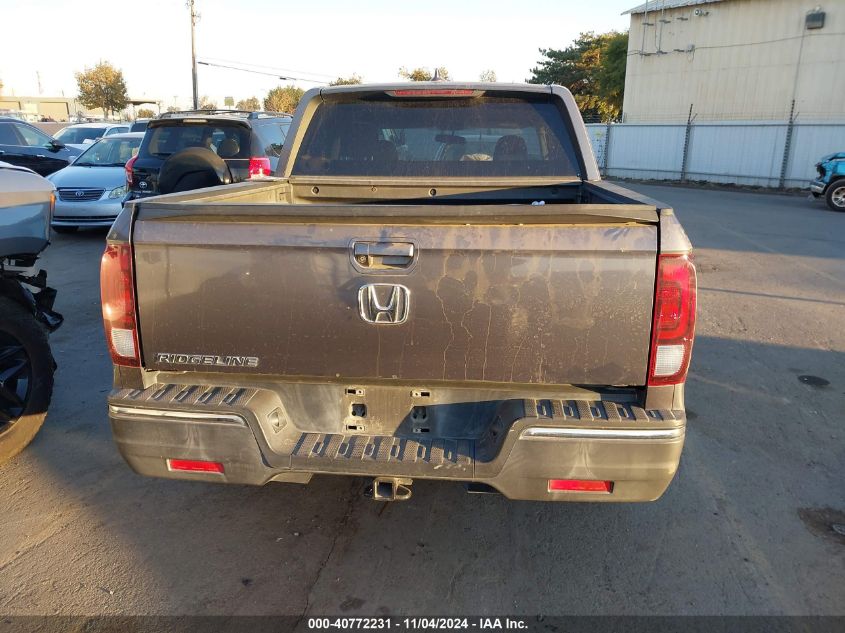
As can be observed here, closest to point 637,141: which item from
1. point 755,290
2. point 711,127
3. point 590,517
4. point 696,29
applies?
point 711,127

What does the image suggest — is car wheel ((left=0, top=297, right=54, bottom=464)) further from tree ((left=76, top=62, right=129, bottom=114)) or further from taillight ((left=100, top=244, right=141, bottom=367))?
tree ((left=76, top=62, right=129, bottom=114))

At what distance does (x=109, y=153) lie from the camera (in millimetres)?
12609

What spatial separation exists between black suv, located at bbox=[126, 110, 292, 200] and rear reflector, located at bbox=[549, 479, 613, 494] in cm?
716

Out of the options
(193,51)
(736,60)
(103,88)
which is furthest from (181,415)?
(103,88)

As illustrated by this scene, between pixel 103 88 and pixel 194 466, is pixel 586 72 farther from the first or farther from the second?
pixel 194 466

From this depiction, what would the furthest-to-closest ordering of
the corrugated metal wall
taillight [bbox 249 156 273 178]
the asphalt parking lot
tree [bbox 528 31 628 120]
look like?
1. tree [bbox 528 31 628 120]
2. the corrugated metal wall
3. taillight [bbox 249 156 273 178]
4. the asphalt parking lot

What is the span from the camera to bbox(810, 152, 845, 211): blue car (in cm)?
1647

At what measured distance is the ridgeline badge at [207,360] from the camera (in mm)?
2814

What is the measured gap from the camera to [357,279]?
104 inches

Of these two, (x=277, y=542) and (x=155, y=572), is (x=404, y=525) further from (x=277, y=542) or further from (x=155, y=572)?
(x=155, y=572)

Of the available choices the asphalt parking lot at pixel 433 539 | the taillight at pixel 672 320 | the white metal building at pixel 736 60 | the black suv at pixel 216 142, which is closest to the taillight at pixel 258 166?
the black suv at pixel 216 142

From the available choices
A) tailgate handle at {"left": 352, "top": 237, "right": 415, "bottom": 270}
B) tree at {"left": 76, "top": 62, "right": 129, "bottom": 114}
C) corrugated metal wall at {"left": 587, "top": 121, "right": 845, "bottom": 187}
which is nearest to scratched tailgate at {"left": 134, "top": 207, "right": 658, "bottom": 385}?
tailgate handle at {"left": 352, "top": 237, "right": 415, "bottom": 270}

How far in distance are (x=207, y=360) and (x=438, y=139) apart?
89.5 inches

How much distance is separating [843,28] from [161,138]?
26423 millimetres
